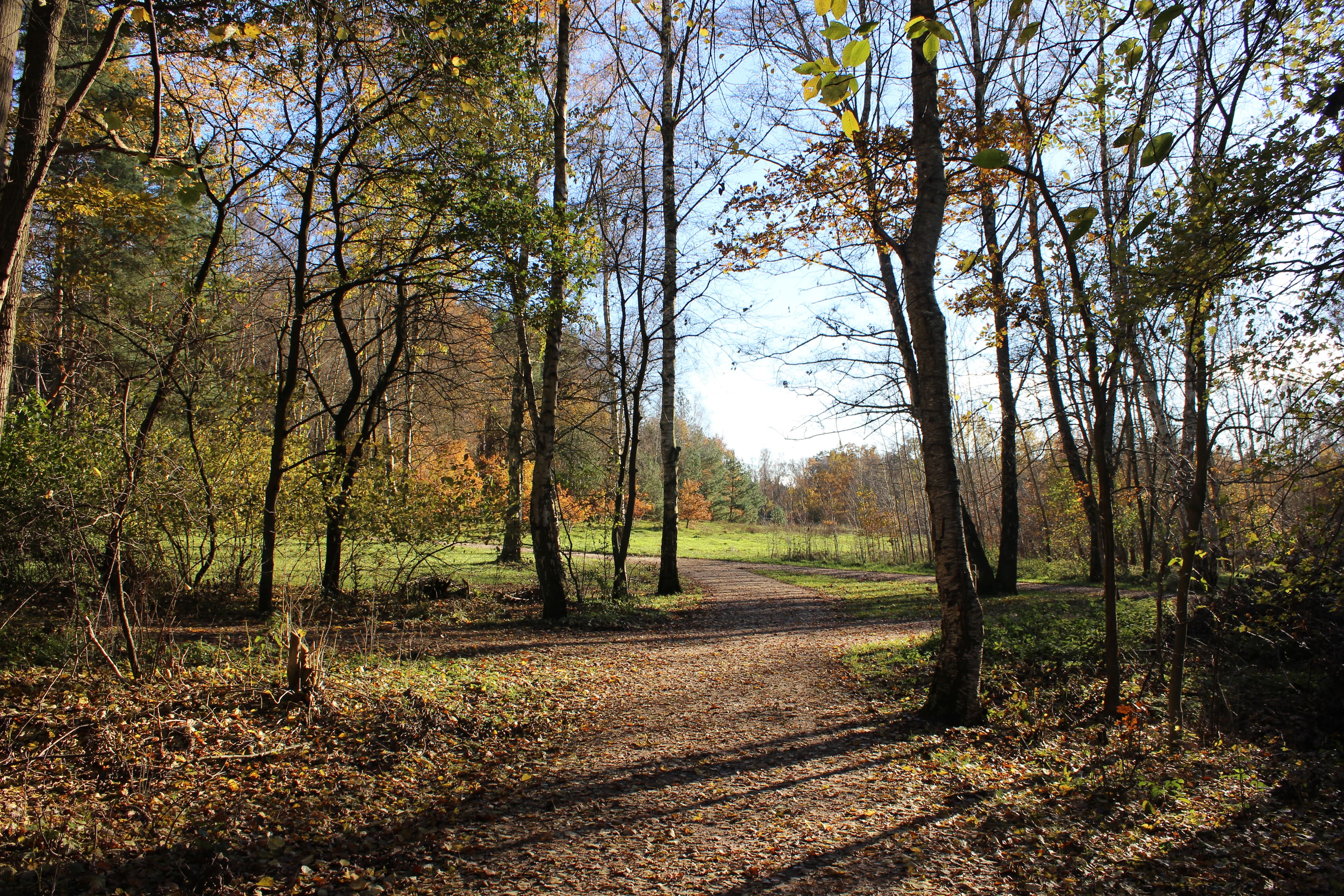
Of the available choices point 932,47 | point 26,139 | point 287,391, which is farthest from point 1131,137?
point 287,391

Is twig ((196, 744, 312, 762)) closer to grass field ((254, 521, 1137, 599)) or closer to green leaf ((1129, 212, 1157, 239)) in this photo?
grass field ((254, 521, 1137, 599))

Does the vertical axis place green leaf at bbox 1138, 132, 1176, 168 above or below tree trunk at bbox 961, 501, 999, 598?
above

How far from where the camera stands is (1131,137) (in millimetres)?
2041

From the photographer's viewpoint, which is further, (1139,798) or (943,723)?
(943,723)

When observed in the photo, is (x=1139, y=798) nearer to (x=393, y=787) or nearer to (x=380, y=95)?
(x=393, y=787)

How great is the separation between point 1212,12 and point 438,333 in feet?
34.7

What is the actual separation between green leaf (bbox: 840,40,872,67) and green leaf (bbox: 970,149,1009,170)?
371 millimetres

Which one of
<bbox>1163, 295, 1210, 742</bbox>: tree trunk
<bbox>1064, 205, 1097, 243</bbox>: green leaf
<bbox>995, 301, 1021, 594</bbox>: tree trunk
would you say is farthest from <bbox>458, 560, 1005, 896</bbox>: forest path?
<bbox>995, 301, 1021, 594</bbox>: tree trunk

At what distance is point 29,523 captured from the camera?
15.6 feet

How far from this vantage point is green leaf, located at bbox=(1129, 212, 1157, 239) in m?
3.58

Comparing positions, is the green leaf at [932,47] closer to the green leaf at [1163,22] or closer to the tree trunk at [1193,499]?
the green leaf at [1163,22]

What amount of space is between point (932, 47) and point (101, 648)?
5825 millimetres

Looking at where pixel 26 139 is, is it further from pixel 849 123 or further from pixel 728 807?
pixel 728 807

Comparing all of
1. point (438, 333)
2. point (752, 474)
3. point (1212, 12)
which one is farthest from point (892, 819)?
point (752, 474)
